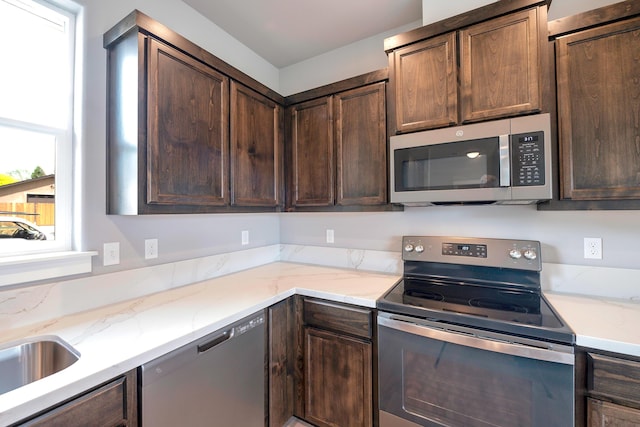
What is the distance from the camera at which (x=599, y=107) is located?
1.28 meters

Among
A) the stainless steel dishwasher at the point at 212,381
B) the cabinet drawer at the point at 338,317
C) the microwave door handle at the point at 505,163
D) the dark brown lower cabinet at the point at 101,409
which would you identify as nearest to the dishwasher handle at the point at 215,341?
the stainless steel dishwasher at the point at 212,381

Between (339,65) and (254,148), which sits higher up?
(339,65)

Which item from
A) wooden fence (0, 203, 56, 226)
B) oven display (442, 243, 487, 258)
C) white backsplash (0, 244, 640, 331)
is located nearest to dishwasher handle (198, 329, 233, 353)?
white backsplash (0, 244, 640, 331)

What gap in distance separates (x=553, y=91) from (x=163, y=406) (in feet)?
7.20

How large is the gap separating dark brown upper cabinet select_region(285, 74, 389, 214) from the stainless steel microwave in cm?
20

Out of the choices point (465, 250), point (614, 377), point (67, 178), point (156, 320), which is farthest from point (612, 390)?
point (67, 178)

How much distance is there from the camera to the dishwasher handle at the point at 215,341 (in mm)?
1166

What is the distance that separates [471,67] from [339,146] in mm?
890

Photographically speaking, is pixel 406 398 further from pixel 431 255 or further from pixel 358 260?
pixel 358 260

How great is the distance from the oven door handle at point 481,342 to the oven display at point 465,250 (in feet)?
2.11

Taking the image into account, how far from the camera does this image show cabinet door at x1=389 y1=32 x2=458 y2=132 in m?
1.52

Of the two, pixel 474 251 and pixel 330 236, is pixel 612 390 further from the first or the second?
pixel 330 236

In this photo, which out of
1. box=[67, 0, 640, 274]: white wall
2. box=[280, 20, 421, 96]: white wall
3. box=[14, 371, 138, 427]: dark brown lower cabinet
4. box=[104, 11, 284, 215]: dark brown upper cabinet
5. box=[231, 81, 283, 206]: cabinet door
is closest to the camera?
box=[14, 371, 138, 427]: dark brown lower cabinet

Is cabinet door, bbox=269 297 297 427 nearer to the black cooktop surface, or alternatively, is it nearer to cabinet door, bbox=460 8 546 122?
the black cooktop surface
